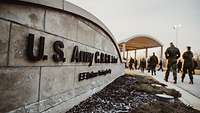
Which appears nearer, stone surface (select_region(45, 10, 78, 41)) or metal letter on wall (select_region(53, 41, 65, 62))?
stone surface (select_region(45, 10, 78, 41))

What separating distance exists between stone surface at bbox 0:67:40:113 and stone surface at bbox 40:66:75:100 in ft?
0.68

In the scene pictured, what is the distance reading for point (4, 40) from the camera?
257 centimetres

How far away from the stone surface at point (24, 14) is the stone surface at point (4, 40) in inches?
3.7

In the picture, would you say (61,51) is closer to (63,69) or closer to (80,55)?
(63,69)

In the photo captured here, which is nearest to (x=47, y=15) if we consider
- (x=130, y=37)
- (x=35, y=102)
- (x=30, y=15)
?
(x=30, y=15)

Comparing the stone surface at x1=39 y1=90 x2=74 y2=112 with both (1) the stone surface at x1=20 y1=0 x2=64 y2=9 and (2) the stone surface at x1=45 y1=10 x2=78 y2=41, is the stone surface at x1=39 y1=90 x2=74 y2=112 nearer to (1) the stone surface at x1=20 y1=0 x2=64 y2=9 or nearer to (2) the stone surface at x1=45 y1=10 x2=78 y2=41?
(2) the stone surface at x1=45 y1=10 x2=78 y2=41

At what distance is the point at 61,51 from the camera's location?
397 cm

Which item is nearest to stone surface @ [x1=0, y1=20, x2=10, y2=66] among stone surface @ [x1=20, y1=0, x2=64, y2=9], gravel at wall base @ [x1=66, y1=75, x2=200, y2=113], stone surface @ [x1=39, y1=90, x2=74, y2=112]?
stone surface @ [x1=20, y1=0, x2=64, y2=9]

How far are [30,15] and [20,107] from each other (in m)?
1.28

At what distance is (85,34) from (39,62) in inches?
87.7

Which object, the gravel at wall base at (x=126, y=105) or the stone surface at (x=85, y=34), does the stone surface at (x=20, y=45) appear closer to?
the stone surface at (x=85, y=34)

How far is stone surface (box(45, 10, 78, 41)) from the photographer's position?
3.55 m

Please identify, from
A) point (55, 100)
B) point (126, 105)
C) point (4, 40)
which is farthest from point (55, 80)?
point (126, 105)

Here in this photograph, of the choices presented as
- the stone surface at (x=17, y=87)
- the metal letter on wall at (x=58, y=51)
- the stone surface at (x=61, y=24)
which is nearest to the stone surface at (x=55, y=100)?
the stone surface at (x=17, y=87)
